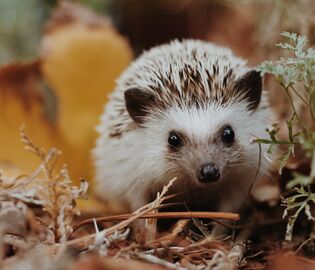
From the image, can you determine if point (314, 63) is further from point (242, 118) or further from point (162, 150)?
point (162, 150)

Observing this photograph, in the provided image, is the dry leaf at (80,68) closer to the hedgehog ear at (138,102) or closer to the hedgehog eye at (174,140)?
the hedgehog ear at (138,102)

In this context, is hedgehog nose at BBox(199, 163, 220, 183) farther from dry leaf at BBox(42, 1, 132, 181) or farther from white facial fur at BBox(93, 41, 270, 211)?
dry leaf at BBox(42, 1, 132, 181)

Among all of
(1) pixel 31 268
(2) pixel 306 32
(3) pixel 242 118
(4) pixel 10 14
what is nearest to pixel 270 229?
(3) pixel 242 118

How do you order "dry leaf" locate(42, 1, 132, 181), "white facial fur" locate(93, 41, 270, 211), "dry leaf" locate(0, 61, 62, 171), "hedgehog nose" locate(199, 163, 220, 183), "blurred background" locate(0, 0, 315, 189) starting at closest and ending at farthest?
"hedgehog nose" locate(199, 163, 220, 183)
"white facial fur" locate(93, 41, 270, 211)
"dry leaf" locate(0, 61, 62, 171)
"blurred background" locate(0, 0, 315, 189)
"dry leaf" locate(42, 1, 132, 181)

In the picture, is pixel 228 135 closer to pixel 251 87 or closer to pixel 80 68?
pixel 251 87

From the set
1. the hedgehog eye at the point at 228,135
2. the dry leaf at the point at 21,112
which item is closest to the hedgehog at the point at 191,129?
the hedgehog eye at the point at 228,135

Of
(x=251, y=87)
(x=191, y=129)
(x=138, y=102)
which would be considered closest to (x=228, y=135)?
(x=191, y=129)

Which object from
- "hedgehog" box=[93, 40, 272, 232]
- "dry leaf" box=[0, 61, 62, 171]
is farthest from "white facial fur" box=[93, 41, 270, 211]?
"dry leaf" box=[0, 61, 62, 171]
